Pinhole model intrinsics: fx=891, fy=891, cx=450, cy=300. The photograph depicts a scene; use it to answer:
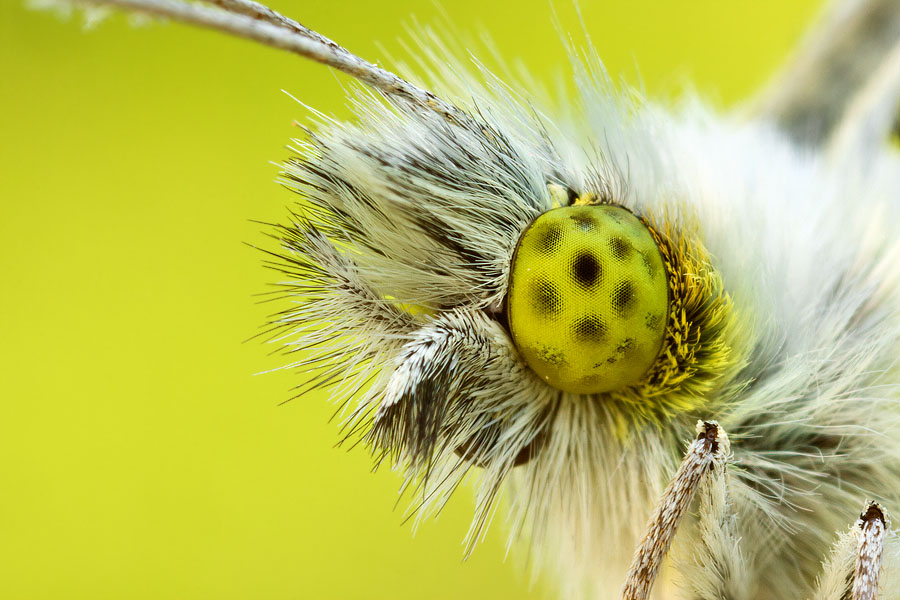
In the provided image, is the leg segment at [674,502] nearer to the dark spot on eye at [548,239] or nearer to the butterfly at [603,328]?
the butterfly at [603,328]

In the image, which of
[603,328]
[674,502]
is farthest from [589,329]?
[674,502]

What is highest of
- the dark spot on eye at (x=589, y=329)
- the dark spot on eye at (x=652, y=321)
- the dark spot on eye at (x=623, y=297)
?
the dark spot on eye at (x=623, y=297)

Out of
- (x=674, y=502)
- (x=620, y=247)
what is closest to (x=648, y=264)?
(x=620, y=247)

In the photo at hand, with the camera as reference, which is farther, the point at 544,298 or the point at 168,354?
the point at 168,354

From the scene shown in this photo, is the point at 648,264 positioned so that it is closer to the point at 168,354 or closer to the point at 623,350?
the point at 623,350

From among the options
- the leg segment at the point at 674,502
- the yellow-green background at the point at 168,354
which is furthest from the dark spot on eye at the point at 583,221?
the yellow-green background at the point at 168,354

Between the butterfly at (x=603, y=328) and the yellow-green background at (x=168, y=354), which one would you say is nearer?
the butterfly at (x=603, y=328)

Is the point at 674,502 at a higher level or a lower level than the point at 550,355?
lower

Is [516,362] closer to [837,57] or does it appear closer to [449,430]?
[449,430]
